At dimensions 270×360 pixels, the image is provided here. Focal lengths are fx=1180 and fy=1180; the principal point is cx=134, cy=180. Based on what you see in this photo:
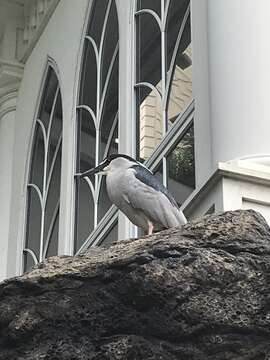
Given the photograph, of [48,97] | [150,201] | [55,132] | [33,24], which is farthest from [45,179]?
[150,201]

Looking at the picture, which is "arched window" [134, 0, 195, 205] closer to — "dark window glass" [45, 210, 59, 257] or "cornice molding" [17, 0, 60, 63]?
"dark window glass" [45, 210, 59, 257]

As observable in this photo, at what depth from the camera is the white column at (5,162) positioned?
14688 millimetres

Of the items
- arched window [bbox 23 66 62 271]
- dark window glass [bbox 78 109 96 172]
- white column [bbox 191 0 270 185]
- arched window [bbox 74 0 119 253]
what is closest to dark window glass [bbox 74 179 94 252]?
arched window [bbox 74 0 119 253]

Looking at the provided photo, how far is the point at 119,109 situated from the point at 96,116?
110 centimetres

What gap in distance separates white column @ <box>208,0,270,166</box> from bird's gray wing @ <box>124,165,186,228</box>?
42.7 inches

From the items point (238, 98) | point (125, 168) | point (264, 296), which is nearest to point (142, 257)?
point (264, 296)

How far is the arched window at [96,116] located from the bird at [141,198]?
3.79m

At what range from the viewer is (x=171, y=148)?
29.8 ft

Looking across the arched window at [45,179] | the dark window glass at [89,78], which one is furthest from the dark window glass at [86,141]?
the arched window at [45,179]

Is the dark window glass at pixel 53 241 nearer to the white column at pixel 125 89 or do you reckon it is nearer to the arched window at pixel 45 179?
the arched window at pixel 45 179

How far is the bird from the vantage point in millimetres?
6469

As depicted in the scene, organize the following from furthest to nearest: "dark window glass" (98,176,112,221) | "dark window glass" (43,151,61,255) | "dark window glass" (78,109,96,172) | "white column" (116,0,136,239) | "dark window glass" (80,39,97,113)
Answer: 1. "dark window glass" (43,151,61,255)
2. "dark window glass" (80,39,97,113)
3. "dark window glass" (78,109,96,172)
4. "dark window glass" (98,176,112,221)
5. "white column" (116,0,136,239)

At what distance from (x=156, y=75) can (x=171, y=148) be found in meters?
1.16

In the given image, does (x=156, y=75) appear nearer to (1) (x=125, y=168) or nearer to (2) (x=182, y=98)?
(2) (x=182, y=98)
